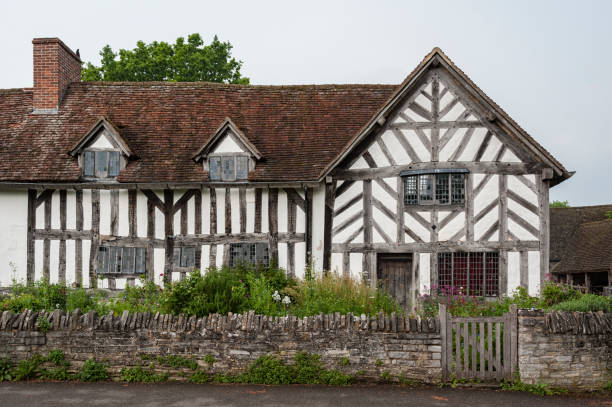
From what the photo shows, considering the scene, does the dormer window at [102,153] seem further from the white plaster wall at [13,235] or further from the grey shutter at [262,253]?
the grey shutter at [262,253]

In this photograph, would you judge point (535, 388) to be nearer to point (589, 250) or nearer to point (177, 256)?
point (177, 256)

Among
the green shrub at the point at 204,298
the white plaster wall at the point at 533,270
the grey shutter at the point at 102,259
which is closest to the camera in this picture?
the green shrub at the point at 204,298

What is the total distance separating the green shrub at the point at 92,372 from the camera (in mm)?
8664

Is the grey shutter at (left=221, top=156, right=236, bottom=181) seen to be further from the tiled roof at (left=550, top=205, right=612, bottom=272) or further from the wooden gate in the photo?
the tiled roof at (left=550, top=205, right=612, bottom=272)

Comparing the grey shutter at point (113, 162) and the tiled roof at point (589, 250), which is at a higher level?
the grey shutter at point (113, 162)

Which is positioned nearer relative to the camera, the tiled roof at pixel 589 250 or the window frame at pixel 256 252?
the window frame at pixel 256 252

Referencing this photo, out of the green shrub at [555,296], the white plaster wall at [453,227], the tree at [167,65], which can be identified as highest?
the tree at [167,65]

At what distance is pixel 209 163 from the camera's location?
49.6ft

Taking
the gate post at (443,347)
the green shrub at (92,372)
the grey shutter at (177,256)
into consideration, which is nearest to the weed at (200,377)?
the green shrub at (92,372)

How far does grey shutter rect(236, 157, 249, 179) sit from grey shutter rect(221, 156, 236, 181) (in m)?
0.14

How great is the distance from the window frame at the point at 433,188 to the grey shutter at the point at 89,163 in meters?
8.57

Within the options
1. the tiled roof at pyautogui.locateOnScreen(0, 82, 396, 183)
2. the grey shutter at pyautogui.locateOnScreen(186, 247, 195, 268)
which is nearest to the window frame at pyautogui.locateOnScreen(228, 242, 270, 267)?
the grey shutter at pyautogui.locateOnScreen(186, 247, 195, 268)

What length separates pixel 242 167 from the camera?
49.5 feet

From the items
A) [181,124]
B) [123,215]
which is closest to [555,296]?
[123,215]
